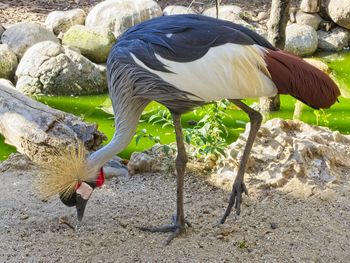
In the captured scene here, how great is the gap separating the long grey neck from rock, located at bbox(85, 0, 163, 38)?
12.2 ft

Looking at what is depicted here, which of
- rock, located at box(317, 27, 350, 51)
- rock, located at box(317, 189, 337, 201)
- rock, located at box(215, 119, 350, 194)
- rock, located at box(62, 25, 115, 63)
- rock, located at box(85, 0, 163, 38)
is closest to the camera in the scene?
rock, located at box(317, 189, 337, 201)

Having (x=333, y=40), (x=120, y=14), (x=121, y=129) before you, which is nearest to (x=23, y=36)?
(x=120, y=14)

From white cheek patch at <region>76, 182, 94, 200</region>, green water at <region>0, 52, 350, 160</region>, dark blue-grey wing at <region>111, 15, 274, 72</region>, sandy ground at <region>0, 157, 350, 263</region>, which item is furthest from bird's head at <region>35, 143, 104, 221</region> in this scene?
green water at <region>0, 52, 350, 160</region>

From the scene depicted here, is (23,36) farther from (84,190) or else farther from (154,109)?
(84,190)

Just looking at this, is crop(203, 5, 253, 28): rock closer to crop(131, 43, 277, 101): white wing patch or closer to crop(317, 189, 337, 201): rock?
crop(317, 189, 337, 201): rock

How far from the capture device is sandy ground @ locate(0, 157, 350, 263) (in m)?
2.94

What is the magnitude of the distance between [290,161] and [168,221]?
807 mm

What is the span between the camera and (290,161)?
362cm

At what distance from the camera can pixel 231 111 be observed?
522 cm

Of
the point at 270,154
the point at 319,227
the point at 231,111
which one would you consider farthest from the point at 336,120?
the point at 319,227

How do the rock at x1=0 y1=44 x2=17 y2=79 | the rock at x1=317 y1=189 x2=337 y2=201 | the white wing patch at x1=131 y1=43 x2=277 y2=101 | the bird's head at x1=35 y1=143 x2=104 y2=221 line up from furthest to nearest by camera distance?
1. the rock at x1=0 y1=44 x2=17 y2=79
2. the rock at x1=317 y1=189 x2=337 y2=201
3. the bird's head at x1=35 y1=143 x2=104 y2=221
4. the white wing patch at x1=131 y1=43 x2=277 y2=101

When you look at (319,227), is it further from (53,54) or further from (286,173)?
(53,54)

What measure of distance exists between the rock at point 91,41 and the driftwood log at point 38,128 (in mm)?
1853

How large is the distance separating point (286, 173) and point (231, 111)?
1693mm
